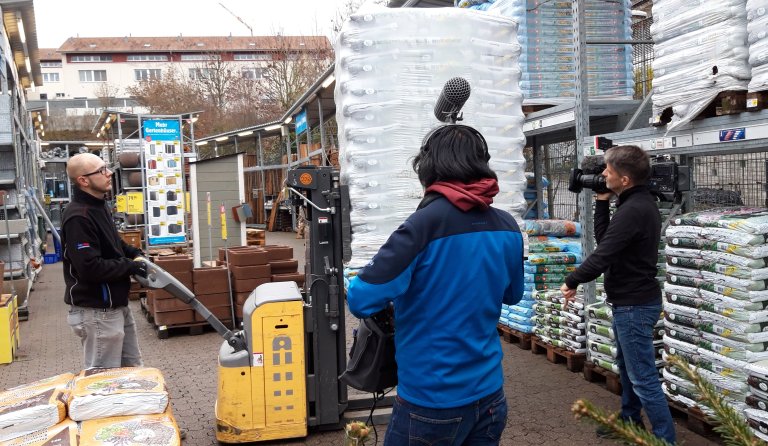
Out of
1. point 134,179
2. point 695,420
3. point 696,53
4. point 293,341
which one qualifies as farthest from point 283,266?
point 134,179

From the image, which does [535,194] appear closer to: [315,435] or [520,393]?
[520,393]

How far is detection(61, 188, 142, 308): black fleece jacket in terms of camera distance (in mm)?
4555

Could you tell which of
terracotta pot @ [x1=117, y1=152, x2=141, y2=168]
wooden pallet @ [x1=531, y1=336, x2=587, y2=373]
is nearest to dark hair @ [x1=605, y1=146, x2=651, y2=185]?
wooden pallet @ [x1=531, y1=336, x2=587, y2=373]

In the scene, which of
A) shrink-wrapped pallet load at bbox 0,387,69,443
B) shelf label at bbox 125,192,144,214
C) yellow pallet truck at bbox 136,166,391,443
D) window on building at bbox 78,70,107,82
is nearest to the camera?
shrink-wrapped pallet load at bbox 0,387,69,443

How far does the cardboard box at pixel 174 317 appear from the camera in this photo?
8898 millimetres

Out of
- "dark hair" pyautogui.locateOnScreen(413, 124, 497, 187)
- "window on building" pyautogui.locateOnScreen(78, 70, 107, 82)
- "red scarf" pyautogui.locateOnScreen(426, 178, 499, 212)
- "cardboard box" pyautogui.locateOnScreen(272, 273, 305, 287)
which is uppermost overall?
"window on building" pyautogui.locateOnScreen(78, 70, 107, 82)

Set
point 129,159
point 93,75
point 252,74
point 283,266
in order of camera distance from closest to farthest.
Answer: point 283,266 < point 129,159 < point 252,74 < point 93,75

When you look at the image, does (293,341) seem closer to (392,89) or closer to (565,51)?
(392,89)

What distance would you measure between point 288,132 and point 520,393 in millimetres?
18415

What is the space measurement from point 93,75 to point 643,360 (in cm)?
8145

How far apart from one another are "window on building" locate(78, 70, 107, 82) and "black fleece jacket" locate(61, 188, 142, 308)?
7750 centimetres

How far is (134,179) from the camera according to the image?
16.1m

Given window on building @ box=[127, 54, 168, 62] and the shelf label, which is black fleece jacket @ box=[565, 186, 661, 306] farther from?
window on building @ box=[127, 54, 168, 62]

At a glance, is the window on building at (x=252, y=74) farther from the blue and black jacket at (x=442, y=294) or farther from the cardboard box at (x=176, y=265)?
the blue and black jacket at (x=442, y=294)
